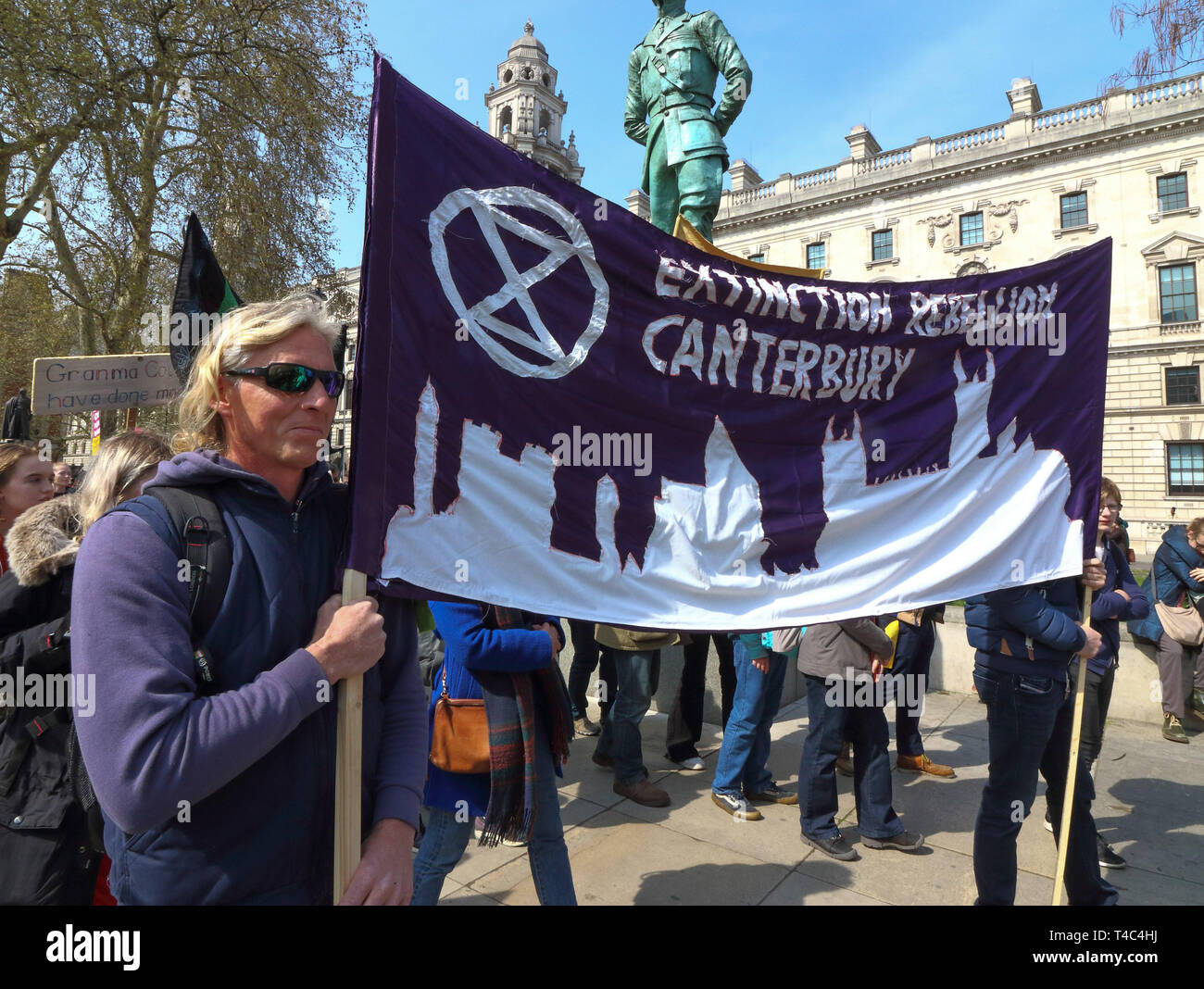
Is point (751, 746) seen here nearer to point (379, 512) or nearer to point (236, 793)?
point (379, 512)

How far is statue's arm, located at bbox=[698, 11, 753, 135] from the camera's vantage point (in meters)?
5.29

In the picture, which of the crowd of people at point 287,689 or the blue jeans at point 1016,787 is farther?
the blue jeans at point 1016,787

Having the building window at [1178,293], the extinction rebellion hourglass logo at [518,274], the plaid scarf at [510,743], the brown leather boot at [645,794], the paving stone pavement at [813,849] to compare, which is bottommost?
the paving stone pavement at [813,849]

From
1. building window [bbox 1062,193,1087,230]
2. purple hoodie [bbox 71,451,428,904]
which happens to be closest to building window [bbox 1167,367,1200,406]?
building window [bbox 1062,193,1087,230]

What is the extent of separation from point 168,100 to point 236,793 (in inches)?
561

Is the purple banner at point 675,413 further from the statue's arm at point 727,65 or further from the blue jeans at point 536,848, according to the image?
the statue's arm at point 727,65

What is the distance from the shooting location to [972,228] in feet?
113

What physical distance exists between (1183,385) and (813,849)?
35.8m

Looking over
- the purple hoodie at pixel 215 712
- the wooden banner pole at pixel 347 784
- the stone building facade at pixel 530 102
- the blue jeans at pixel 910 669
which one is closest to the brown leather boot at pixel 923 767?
the blue jeans at pixel 910 669

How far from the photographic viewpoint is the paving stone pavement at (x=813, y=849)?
3.75m

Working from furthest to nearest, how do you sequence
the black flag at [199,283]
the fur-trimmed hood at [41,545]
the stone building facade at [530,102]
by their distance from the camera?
the stone building facade at [530,102], the black flag at [199,283], the fur-trimmed hood at [41,545]

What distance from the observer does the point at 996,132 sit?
33.9 metres

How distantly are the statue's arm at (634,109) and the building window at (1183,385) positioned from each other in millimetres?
34120

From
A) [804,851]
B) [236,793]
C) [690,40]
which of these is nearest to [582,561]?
[236,793]
